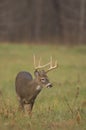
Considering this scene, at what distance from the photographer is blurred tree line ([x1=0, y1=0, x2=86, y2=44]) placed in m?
41.6

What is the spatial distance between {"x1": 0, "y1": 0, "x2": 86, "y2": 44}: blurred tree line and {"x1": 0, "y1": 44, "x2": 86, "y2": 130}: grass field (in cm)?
708

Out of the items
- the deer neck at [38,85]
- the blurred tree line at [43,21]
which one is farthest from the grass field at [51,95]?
the blurred tree line at [43,21]

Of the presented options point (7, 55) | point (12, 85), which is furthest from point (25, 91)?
point (7, 55)

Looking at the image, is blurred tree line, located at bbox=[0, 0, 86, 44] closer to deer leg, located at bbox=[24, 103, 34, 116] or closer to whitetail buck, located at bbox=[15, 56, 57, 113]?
whitetail buck, located at bbox=[15, 56, 57, 113]

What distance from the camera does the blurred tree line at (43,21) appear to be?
4156 centimetres

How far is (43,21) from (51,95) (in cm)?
2751

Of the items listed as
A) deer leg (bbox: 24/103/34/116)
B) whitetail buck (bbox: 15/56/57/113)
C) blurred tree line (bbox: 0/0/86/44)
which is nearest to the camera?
deer leg (bbox: 24/103/34/116)

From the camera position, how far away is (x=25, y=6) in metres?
43.5

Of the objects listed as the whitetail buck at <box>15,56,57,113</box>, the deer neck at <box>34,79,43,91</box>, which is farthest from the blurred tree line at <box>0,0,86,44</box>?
the deer neck at <box>34,79,43,91</box>

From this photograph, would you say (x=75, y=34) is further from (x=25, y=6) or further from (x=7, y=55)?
(x=7, y=55)

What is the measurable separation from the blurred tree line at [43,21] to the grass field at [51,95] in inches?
279

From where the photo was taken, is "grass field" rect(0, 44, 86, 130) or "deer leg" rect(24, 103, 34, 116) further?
"deer leg" rect(24, 103, 34, 116)

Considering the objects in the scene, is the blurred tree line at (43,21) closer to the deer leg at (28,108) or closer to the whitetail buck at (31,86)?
the whitetail buck at (31,86)

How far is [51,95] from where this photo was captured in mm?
15992
